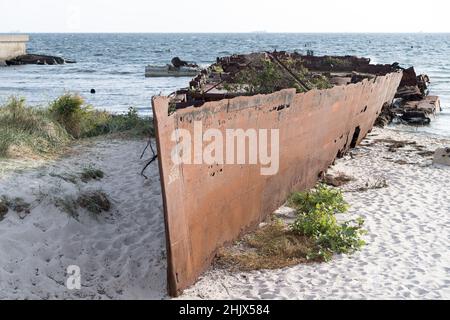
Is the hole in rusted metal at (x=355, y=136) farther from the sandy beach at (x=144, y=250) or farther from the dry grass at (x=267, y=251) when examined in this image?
Result: the dry grass at (x=267, y=251)

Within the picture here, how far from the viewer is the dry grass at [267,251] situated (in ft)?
18.8

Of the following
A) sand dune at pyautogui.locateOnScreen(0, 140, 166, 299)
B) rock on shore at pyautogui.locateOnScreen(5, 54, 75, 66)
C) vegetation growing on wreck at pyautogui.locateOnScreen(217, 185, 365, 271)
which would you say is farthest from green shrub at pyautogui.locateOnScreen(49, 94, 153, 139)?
rock on shore at pyautogui.locateOnScreen(5, 54, 75, 66)

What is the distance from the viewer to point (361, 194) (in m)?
8.56

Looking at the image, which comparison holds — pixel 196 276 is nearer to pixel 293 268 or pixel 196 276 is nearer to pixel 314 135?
pixel 293 268

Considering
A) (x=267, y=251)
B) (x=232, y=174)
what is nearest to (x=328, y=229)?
(x=267, y=251)

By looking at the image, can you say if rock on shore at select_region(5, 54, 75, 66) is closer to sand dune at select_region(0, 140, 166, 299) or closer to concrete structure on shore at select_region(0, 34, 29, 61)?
concrete structure on shore at select_region(0, 34, 29, 61)

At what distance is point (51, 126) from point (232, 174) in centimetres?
488

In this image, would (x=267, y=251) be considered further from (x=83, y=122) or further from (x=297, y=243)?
(x=83, y=122)

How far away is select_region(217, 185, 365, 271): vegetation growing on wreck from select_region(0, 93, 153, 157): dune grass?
3861mm

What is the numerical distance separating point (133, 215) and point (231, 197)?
1.50m

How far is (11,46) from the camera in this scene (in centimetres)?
4997

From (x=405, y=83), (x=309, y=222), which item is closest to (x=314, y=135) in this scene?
(x=309, y=222)

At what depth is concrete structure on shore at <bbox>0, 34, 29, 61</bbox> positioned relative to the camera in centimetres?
4786

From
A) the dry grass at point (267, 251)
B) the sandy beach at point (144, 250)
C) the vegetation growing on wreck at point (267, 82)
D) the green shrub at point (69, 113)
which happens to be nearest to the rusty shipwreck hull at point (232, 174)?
the dry grass at point (267, 251)
